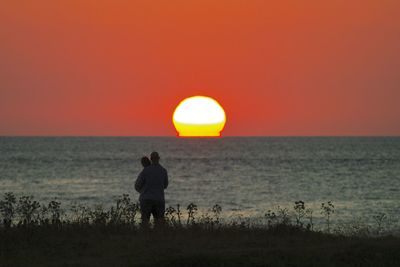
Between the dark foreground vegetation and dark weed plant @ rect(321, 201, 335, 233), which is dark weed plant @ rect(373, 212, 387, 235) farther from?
the dark foreground vegetation

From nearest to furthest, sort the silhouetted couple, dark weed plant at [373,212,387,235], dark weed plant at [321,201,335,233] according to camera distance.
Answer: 1. the silhouetted couple
2. dark weed plant at [321,201,335,233]
3. dark weed plant at [373,212,387,235]

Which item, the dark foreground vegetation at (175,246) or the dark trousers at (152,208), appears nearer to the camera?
the dark foreground vegetation at (175,246)

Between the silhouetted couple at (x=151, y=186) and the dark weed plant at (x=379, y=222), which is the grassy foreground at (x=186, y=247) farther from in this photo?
the dark weed plant at (x=379, y=222)

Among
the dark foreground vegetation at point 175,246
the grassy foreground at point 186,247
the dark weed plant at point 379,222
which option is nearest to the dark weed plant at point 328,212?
the dark weed plant at point 379,222

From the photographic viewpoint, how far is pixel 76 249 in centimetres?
1493

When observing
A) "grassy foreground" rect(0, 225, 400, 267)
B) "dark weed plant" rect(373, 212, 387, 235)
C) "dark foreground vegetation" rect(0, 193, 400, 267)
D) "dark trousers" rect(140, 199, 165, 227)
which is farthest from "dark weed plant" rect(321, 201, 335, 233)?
"dark trousers" rect(140, 199, 165, 227)

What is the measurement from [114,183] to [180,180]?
5848mm

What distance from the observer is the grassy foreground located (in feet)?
44.6

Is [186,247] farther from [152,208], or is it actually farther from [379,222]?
[379,222]

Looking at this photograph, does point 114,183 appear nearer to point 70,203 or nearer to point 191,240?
point 70,203

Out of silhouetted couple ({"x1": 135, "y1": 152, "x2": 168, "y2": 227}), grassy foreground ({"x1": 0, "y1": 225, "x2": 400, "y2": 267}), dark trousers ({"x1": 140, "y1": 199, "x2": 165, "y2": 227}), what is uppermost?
silhouetted couple ({"x1": 135, "y1": 152, "x2": 168, "y2": 227})

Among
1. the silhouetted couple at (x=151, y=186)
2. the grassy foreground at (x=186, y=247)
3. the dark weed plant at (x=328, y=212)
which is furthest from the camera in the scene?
the dark weed plant at (x=328, y=212)

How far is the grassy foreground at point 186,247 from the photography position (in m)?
13.6

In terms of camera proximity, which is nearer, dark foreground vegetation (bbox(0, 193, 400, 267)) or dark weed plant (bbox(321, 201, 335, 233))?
dark foreground vegetation (bbox(0, 193, 400, 267))
